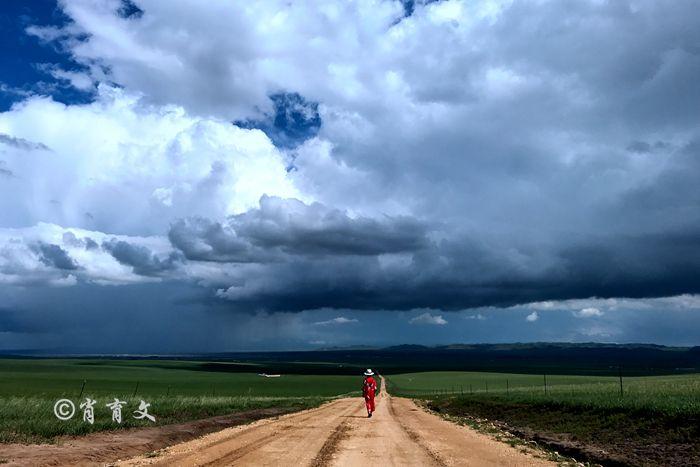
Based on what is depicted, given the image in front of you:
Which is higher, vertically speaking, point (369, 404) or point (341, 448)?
point (369, 404)

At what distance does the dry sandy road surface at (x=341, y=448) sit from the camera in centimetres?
1602

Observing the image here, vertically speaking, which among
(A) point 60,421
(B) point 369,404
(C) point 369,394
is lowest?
(B) point 369,404

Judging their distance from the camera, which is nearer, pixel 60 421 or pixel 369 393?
pixel 60 421

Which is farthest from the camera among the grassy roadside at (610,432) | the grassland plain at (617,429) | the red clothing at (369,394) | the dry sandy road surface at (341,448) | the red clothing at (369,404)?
the red clothing at (369,394)

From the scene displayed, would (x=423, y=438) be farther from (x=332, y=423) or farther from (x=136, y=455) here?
(x=136, y=455)

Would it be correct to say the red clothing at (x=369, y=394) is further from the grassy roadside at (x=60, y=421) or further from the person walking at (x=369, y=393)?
the grassy roadside at (x=60, y=421)

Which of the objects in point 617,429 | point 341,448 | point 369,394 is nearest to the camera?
point 341,448

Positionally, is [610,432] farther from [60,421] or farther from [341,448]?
[60,421]

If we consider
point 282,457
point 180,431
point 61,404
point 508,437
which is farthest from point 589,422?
point 61,404

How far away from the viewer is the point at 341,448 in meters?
18.5

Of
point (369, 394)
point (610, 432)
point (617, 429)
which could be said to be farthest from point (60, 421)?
point (617, 429)

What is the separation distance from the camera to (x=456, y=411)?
4228cm

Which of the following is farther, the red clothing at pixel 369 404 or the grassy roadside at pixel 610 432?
the red clothing at pixel 369 404

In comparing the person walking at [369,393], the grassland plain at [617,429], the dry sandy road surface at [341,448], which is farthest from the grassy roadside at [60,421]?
the grassland plain at [617,429]
